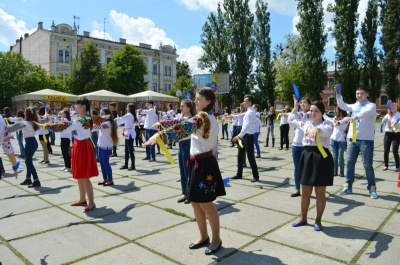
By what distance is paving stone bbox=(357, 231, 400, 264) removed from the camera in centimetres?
329

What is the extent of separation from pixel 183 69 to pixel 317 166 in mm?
76201

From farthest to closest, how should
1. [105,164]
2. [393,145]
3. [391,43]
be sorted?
[391,43] < [393,145] < [105,164]

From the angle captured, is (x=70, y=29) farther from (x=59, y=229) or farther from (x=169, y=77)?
(x=59, y=229)

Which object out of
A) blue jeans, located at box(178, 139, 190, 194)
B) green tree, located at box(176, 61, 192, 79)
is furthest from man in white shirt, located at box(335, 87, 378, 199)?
green tree, located at box(176, 61, 192, 79)

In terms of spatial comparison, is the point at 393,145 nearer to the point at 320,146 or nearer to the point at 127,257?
the point at 320,146

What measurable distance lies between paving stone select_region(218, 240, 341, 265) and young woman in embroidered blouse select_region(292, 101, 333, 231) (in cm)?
81

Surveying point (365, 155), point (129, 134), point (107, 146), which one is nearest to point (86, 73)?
point (129, 134)

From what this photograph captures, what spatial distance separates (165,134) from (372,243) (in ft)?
9.18

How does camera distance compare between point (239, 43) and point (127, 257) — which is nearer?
point (127, 257)

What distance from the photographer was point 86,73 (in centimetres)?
4103

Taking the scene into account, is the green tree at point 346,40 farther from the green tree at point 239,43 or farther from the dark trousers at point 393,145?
the dark trousers at point 393,145

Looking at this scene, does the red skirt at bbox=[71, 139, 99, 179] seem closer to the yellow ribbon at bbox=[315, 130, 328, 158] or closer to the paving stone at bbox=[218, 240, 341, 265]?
the paving stone at bbox=[218, 240, 341, 265]

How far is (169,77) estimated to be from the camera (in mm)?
63500

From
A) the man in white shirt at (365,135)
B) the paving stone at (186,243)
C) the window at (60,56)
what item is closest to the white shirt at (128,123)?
the paving stone at (186,243)
